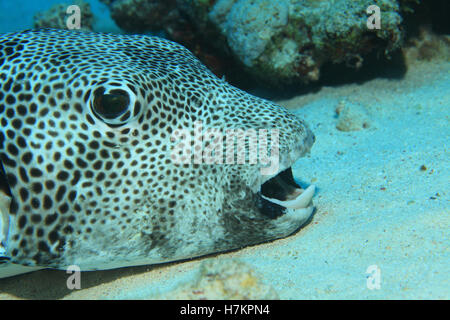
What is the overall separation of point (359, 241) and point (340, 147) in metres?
2.59

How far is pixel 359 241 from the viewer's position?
115 inches

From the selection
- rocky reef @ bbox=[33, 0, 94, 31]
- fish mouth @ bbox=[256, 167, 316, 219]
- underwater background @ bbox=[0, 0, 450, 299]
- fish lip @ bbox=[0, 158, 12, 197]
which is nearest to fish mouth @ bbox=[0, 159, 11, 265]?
fish lip @ bbox=[0, 158, 12, 197]

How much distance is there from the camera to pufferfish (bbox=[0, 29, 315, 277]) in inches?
103

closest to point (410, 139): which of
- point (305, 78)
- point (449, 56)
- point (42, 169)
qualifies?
point (305, 78)

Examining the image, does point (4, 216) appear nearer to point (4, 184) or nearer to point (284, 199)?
point (4, 184)

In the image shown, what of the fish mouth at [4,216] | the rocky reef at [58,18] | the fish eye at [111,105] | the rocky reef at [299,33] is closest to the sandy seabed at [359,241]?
the fish mouth at [4,216]

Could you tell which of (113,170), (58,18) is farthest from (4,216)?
(58,18)

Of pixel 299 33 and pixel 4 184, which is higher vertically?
pixel 299 33

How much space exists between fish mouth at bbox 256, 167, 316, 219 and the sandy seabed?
32cm

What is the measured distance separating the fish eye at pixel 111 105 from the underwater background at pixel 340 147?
1331 millimetres

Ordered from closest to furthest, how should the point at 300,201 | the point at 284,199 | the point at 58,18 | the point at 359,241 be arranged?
the point at 359,241
the point at 300,201
the point at 284,199
the point at 58,18

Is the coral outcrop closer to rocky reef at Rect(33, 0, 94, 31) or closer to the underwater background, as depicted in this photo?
the underwater background
